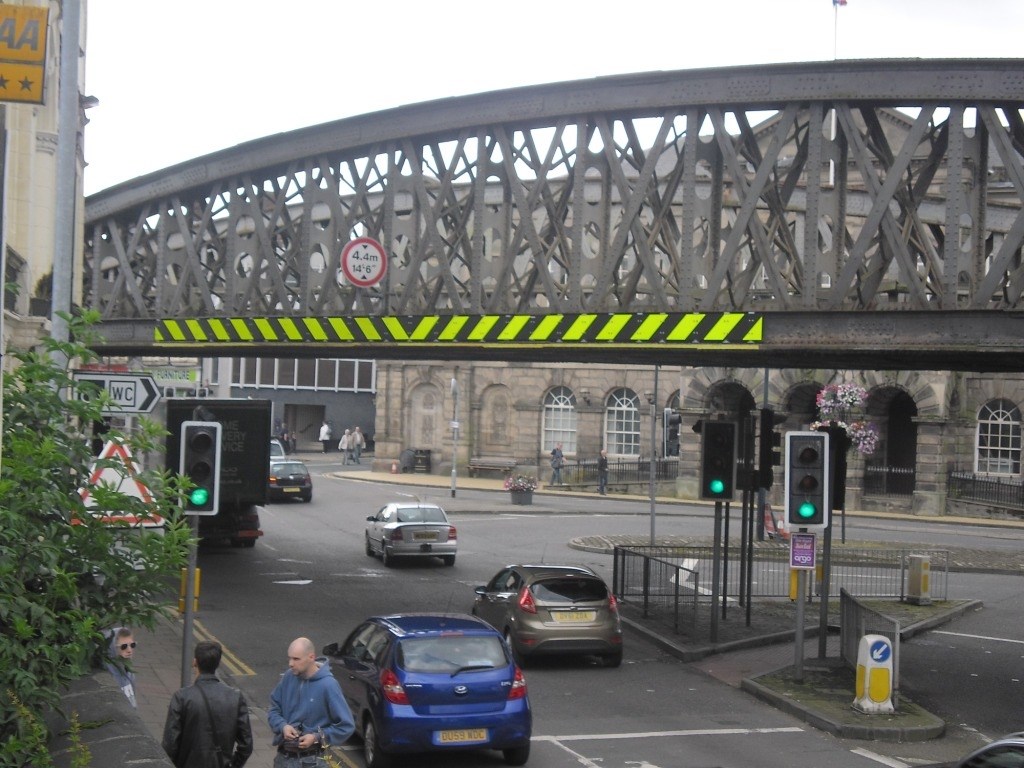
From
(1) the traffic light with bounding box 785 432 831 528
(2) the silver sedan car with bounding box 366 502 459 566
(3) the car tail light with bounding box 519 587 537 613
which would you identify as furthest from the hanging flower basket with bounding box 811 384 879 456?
(3) the car tail light with bounding box 519 587 537 613

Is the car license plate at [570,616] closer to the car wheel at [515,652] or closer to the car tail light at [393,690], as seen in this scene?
the car wheel at [515,652]

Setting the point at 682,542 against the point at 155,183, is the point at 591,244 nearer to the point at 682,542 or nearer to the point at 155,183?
the point at 682,542

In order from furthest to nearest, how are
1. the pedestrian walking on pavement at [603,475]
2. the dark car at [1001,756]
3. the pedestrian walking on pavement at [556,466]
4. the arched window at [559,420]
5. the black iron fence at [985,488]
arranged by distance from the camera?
the arched window at [559,420] → the pedestrian walking on pavement at [556,466] → the pedestrian walking on pavement at [603,475] → the black iron fence at [985,488] → the dark car at [1001,756]

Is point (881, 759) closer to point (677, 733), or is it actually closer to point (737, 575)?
point (677, 733)

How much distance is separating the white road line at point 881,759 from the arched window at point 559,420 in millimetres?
46101

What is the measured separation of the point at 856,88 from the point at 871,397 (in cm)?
3451

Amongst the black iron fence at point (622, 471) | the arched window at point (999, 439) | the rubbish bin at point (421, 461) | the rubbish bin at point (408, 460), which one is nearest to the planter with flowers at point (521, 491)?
the black iron fence at point (622, 471)

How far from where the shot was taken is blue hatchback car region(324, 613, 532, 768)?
43.8 feet

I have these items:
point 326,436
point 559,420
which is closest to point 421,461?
point 559,420

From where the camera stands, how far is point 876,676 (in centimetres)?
1675

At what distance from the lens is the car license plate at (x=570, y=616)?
768 inches

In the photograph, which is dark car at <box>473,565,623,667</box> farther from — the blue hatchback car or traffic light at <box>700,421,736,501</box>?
the blue hatchback car

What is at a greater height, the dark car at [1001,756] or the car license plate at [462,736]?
the dark car at [1001,756]

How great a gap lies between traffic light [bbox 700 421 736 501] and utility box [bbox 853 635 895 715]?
16.7 ft
